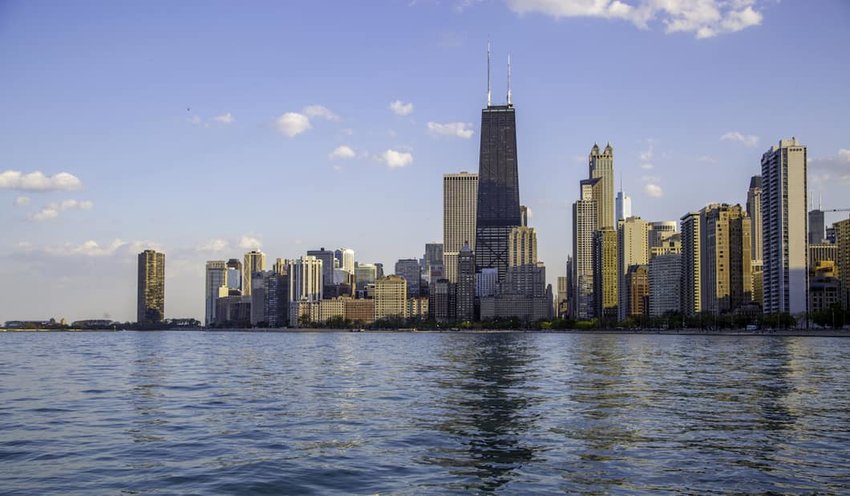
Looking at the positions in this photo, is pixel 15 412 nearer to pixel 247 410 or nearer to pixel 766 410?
pixel 247 410

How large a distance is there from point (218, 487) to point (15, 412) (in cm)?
2262

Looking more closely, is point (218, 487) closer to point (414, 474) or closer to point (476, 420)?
point (414, 474)

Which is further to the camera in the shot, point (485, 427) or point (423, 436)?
point (485, 427)

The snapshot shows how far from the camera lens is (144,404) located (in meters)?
46.0

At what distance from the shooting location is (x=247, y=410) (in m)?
42.9

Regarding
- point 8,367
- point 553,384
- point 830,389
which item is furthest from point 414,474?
point 8,367

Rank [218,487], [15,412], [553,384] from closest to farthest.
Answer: [218,487], [15,412], [553,384]

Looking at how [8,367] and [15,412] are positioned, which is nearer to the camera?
[15,412]

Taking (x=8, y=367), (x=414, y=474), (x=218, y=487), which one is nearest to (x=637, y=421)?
(x=414, y=474)

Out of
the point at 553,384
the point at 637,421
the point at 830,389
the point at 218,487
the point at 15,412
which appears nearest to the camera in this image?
the point at 218,487

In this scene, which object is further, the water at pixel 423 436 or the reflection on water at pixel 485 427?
the reflection on water at pixel 485 427

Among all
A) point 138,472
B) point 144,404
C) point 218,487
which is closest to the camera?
point 218,487

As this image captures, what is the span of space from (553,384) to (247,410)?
2441 cm

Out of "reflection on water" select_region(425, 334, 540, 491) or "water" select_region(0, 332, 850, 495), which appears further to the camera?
"reflection on water" select_region(425, 334, 540, 491)
